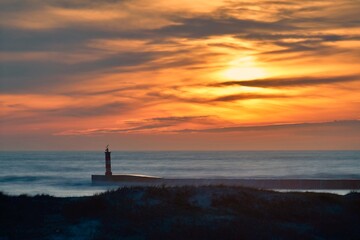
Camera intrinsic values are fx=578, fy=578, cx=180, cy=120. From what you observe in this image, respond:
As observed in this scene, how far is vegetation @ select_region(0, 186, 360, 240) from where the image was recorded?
18172 mm

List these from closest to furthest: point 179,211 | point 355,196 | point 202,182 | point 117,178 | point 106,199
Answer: point 179,211 < point 106,199 < point 355,196 < point 202,182 < point 117,178

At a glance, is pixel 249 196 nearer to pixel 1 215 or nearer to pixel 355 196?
pixel 355 196

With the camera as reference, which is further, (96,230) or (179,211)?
(179,211)

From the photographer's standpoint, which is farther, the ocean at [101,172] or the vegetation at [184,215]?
the ocean at [101,172]

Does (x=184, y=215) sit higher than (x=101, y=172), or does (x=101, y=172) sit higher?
(x=101, y=172)

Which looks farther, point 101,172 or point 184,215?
point 101,172

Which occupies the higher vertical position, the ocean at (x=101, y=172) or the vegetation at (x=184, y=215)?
the ocean at (x=101, y=172)

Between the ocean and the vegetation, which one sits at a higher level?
the ocean

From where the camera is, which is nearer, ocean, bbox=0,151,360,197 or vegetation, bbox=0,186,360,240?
vegetation, bbox=0,186,360,240

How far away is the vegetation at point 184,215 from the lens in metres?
18.2

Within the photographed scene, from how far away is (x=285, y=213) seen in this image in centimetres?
2072

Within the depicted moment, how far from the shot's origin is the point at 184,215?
1958cm

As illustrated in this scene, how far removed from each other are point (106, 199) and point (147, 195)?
1.53 metres

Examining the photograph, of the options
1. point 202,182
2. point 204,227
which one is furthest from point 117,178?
point 204,227
